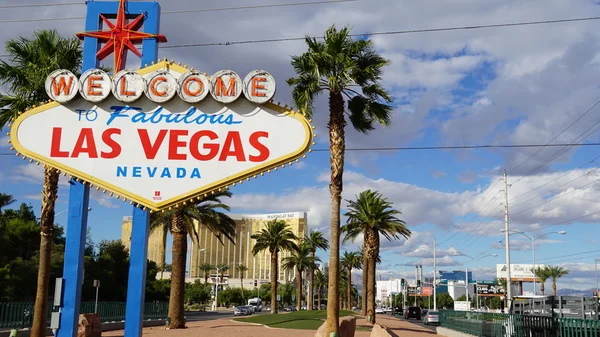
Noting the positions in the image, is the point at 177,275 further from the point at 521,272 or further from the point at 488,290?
the point at 521,272

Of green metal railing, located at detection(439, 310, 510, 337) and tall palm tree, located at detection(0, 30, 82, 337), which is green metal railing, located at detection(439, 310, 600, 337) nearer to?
green metal railing, located at detection(439, 310, 510, 337)

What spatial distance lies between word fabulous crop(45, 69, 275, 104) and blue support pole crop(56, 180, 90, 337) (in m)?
2.08

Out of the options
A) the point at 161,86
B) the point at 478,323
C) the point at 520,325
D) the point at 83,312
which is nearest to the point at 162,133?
the point at 161,86

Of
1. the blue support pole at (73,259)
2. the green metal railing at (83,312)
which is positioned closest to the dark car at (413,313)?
the green metal railing at (83,312)

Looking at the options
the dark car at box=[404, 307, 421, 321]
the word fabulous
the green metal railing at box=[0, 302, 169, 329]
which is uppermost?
the word fabulous

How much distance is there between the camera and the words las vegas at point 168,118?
12.7 meters

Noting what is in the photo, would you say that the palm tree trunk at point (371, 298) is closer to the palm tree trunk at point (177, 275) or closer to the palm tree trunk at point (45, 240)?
the palm tree trunk at point (177, 275)

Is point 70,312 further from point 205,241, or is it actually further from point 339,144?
point 205,241

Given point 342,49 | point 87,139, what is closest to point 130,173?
point 87,139

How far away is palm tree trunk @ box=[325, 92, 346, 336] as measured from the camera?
73.2 feet

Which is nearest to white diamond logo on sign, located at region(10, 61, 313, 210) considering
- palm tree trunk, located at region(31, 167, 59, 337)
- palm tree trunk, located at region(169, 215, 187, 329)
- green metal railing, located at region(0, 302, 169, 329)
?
palm tree trunk, located at region(31, 167, 59, 337)

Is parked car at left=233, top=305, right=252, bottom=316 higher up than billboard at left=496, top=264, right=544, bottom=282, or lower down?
lower down

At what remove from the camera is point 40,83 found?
2164cm

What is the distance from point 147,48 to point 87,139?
107 inches
